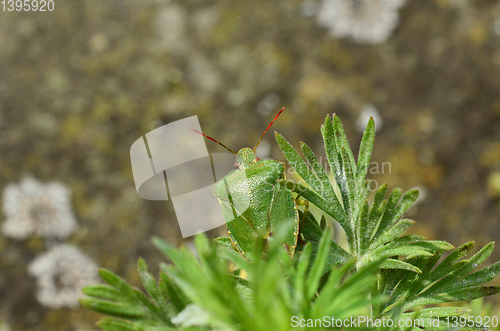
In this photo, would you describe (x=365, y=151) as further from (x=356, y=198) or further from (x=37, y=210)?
(x=37, y=210)

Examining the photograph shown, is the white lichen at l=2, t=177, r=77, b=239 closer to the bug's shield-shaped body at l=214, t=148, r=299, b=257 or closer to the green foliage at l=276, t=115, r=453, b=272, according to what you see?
the bug's shield-shaped body at l=214, t=148, r=299, b=257

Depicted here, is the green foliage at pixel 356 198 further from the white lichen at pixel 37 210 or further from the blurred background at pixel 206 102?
the white lichen at pixel 37 210

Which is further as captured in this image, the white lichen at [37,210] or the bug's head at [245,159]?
the white lichen at [37,210]

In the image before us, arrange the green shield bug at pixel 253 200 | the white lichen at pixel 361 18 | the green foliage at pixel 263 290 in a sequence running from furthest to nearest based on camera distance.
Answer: the white lichen at pixel 361 18 < the green shield bug at pixel 253 200 < the green foliage at pixel 263 290

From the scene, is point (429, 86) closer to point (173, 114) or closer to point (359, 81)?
point (359, 81)

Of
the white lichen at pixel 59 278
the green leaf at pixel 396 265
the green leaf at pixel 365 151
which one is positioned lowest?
the white lichen at pixel 59 278

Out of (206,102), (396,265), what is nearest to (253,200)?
(396,265)

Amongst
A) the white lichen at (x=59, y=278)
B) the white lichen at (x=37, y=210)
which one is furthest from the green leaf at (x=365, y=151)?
the white lichen at (x=37, y=210)
